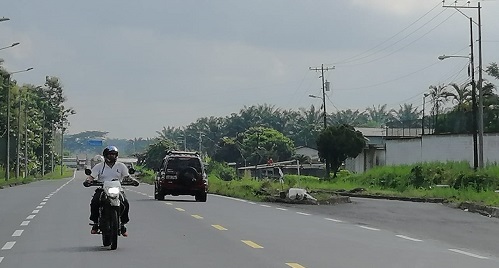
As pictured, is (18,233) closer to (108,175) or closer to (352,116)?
(108,175)

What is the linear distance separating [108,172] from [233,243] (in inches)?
101

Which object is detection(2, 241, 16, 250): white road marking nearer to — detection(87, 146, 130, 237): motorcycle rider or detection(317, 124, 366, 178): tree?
detection(87, 146, 130, 237): motorcycle rider

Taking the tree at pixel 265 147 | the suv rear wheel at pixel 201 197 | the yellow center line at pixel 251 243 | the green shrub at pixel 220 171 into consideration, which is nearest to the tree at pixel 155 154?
the tree at pixel 265 147

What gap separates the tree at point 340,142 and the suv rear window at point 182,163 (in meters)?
37.7

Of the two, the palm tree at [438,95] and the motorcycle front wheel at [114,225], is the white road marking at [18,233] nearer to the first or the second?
the motorcycle front wheel at [114,225]

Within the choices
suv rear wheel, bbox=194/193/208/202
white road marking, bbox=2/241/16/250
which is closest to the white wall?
suv rear wheel, bbox=194/193/208/202

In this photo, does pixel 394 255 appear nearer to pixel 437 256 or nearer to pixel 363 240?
pixel 437 256

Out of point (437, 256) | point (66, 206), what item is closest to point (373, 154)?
point (66, 206)

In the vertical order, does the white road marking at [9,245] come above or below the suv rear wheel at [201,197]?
above

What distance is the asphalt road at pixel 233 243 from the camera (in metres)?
12.9

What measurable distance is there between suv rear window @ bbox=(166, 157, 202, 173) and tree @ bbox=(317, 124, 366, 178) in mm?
37691

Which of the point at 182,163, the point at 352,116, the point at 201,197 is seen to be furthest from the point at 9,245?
the point at 352,116

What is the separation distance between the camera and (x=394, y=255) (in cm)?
1391

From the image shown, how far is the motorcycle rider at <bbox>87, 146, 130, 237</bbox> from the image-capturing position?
1491cm
